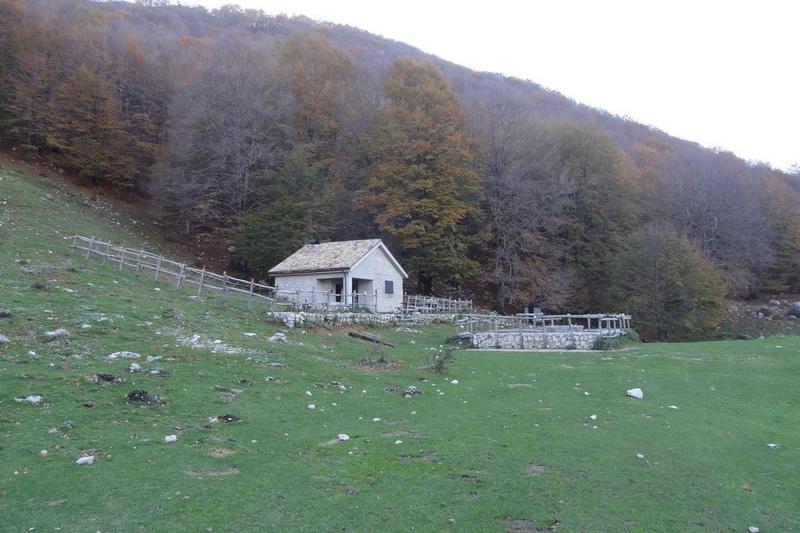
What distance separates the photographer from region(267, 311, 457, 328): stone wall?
1018 inches

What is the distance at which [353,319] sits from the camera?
30.0 metres

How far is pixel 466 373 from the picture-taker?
19.6 metres

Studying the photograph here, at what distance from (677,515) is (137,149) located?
188 feet

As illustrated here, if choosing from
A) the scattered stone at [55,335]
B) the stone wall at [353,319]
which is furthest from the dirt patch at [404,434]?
the stone wall at [353,319]

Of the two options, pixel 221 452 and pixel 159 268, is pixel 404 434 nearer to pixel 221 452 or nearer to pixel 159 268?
pixel 221 452

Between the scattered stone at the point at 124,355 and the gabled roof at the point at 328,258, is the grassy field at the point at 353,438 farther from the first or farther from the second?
the gabled roof at the point at 328,258

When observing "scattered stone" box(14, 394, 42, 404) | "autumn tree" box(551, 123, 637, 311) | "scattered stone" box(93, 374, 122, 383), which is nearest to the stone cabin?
"scattered stone" box(93, 374, 122, 383)

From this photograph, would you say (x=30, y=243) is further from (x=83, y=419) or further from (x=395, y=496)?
(x=395, y=496)

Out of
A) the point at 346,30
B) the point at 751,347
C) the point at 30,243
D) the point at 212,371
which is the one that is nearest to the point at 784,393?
the point at 751,347

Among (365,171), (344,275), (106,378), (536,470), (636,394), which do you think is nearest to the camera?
(536,470)

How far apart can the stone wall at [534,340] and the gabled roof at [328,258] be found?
1055 cm

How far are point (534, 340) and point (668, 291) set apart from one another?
711 inches

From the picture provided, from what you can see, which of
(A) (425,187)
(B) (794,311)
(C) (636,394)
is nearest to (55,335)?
(C) (636,394)

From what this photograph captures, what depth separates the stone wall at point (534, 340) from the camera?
2897 cm
